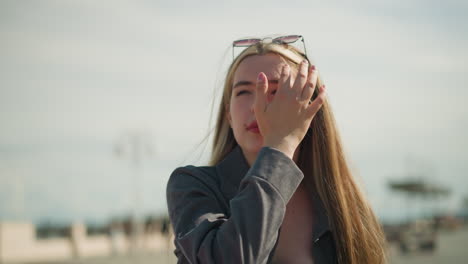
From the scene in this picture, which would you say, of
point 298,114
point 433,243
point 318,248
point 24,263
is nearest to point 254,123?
point 298,114

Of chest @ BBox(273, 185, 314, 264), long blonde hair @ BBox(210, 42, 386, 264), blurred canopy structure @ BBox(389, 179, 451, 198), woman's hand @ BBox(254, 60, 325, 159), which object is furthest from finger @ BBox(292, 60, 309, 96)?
blurred canopy structure @ BBox(389, 179, 451, 198)

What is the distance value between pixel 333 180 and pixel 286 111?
561mm

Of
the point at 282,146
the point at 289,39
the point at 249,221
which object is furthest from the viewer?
the point at 289,39

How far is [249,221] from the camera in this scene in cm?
172

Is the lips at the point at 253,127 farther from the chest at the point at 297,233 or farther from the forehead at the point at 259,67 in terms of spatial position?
the chest at the point at 297,233

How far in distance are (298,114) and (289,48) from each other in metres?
0.60

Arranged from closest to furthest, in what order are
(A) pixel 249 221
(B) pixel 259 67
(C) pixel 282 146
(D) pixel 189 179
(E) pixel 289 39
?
(A) pixel 249 221
(C) pixel 282 146
(D) pixel 189 179
(B) pixel 259 67
(E) pixel 289 39

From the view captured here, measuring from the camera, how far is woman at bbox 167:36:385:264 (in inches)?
69.0

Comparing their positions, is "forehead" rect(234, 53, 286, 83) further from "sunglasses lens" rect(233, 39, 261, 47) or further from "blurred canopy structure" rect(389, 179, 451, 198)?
"blurred canopy structure" rect(389, 179, 451, 198)

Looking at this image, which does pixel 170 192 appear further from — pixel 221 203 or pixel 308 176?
pixel 308 176

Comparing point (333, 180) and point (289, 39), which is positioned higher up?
point (289, 39)

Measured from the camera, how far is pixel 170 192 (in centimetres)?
205

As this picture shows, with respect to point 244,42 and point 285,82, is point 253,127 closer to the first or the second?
point 285,82

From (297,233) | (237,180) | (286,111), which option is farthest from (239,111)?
(297,233)
